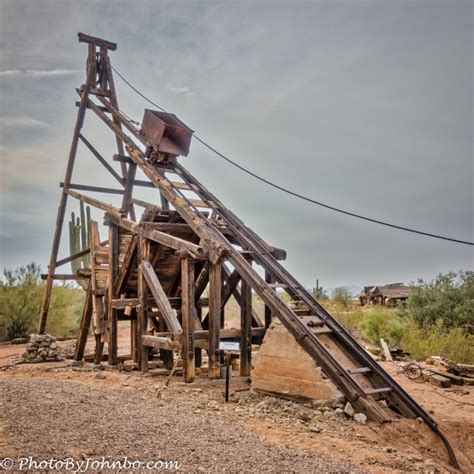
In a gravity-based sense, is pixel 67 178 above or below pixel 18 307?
above

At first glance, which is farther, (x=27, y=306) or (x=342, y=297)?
(x=342, y=297)

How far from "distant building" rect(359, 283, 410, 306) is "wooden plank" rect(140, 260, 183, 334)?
2081cm

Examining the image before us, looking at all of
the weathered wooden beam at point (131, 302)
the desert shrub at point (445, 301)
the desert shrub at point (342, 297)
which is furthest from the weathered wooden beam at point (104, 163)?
the desert shrub at point (342, 297)

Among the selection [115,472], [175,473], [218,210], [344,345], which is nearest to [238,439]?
[175,473]

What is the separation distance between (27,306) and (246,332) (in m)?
10.3

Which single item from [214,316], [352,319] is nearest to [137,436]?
[214,316]

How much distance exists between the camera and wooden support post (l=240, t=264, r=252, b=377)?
8.98 meters

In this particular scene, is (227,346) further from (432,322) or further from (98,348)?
(432,322)

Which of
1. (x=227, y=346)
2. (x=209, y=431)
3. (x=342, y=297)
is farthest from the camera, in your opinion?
(x=342, y=297)

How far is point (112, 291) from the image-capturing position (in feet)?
34.9

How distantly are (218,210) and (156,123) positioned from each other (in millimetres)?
2575

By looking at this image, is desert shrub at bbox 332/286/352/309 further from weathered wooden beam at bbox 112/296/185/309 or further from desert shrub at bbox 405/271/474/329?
weathered wooden beam at bbox 112/296/185/309

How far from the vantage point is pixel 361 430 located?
5785mm

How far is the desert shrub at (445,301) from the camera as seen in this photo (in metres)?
15.0
